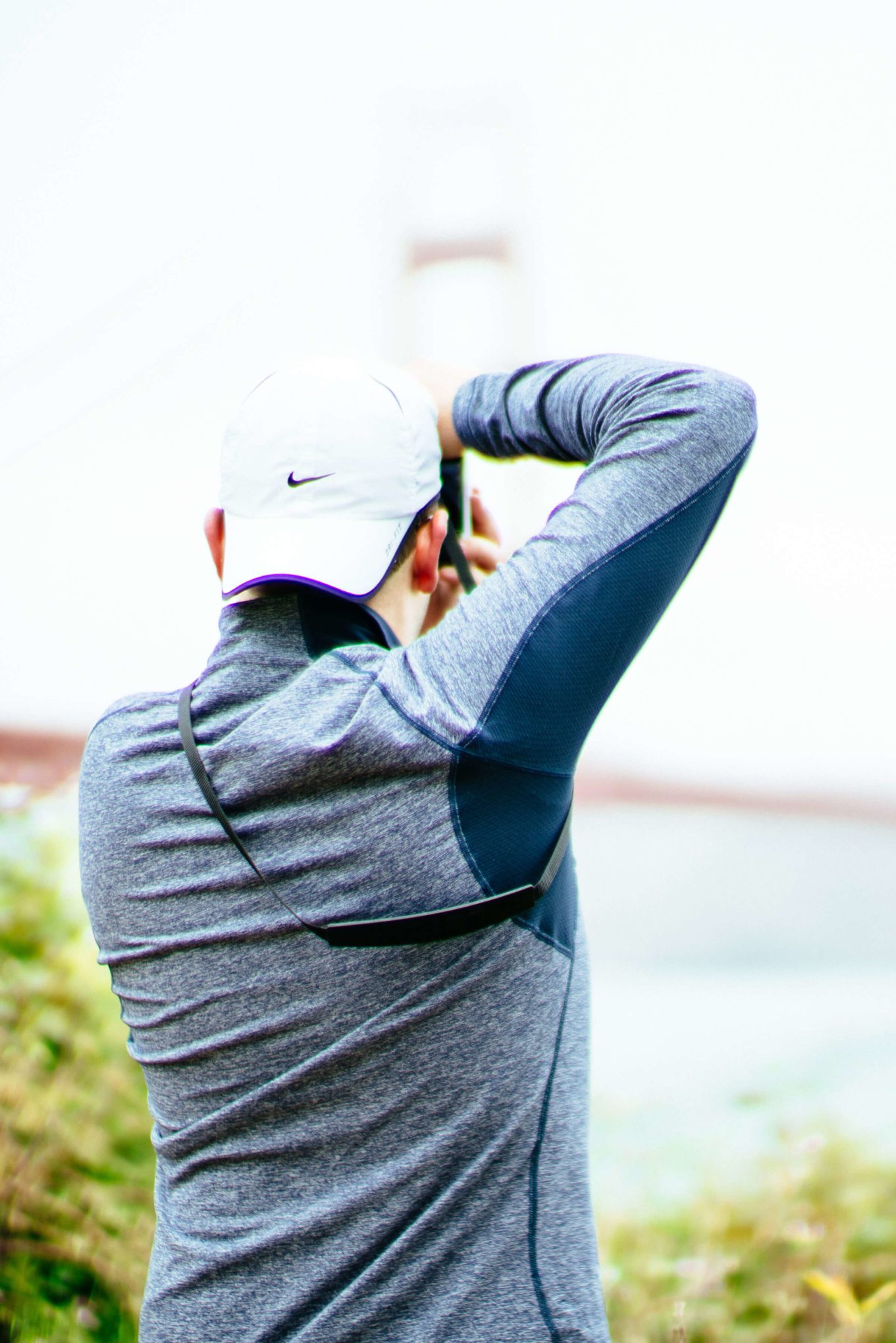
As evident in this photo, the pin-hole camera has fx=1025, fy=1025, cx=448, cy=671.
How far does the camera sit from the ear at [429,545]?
103 centimetres

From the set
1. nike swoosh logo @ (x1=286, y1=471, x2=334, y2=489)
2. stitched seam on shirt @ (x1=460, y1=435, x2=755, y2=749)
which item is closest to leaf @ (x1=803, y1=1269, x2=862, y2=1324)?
stitched seam on shirt @ (x1=460, y1=435, x2=755, y2=749)

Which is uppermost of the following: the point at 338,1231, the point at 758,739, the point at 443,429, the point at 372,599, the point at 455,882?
the point at 443,429

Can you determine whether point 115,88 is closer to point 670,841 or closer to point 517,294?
point 517,294

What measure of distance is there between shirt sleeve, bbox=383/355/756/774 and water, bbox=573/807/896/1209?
152 cm

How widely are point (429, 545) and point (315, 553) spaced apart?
0.14 metres

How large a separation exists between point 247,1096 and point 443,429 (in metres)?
0.69

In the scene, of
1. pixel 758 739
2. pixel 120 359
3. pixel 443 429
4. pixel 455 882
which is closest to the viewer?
pixel 455 882

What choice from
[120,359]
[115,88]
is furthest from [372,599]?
[115,88]

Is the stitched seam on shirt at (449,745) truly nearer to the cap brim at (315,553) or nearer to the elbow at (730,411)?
the cap brim at (315,553)

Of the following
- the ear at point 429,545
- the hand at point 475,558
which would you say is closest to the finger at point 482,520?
the hand at point 475,558

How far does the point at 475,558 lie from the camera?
1341mm

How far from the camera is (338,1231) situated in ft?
2.83

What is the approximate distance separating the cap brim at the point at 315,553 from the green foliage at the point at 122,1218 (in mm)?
1688

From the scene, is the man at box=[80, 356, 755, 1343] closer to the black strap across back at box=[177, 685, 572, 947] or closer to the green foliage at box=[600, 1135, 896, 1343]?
the black strap across back at box=[177, 685, 572, 947]
